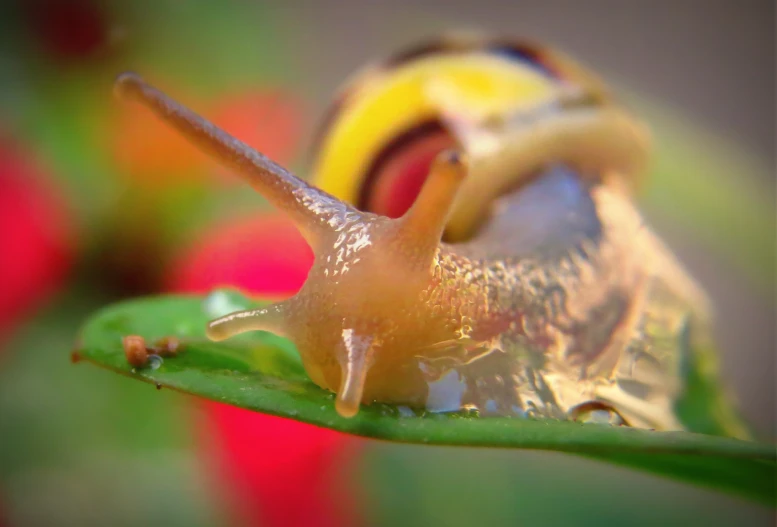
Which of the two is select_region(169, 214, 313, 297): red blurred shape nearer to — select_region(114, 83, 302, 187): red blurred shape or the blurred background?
the blurred background

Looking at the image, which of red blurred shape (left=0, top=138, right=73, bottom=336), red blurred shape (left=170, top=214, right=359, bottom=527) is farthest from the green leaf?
red blurred shape (left=0, top=138, right=73, bottom=336)

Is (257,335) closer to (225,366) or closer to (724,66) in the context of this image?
(225,366)

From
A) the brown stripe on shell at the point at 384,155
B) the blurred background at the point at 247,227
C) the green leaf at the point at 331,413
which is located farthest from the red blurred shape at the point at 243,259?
the green leaf at the point at 331,413

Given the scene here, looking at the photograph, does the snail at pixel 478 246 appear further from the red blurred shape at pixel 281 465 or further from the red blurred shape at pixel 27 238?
the red blurred shape at pixel 27 238

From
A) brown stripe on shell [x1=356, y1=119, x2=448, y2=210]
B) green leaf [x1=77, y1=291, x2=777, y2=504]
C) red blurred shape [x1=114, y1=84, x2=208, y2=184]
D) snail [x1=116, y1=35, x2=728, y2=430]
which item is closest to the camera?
green leaf [x1=77, y1=291, x2=777, y2=504]

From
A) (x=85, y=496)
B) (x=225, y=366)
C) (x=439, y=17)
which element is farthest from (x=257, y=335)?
(x=439, y=17)

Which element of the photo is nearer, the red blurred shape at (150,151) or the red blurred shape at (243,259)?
the red blurred shape at (243,259)

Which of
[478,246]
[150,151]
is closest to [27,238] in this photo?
[150,151]
